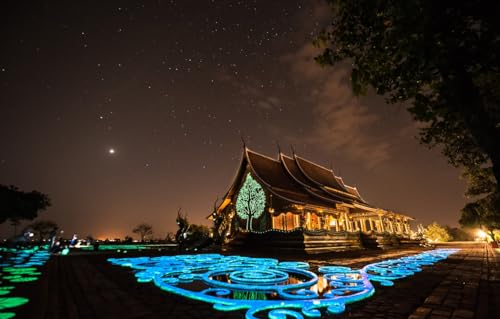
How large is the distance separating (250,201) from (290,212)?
3471 millimetres

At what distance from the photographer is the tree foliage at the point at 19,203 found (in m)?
21.1

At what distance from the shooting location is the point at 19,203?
21875mm

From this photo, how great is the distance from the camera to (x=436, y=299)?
9.55 feet

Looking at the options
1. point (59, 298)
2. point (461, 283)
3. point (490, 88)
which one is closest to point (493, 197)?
point (490, 88)

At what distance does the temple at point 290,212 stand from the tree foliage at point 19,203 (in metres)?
19.0

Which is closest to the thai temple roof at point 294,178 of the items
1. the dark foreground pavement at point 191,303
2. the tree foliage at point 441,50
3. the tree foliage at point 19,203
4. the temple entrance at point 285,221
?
the temple entrance at point 285,221

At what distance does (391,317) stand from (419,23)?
2.87 metres

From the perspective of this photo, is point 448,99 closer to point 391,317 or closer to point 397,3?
point 397,3

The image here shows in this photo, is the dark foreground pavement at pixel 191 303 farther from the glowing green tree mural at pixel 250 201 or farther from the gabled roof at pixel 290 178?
the glowing green tree mural at pixel 250 201

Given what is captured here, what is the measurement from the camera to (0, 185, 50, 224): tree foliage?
2114 cm

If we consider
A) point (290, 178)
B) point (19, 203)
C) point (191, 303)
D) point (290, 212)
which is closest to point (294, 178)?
point (290, 178)

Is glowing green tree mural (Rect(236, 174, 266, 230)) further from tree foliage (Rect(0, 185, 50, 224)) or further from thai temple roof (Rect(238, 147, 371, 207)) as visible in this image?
tree foliage (Rect(0, 185, 50, 224))

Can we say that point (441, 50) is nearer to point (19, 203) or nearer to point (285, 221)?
point (285, 221)

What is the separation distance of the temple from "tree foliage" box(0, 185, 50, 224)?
19027 millimetres
